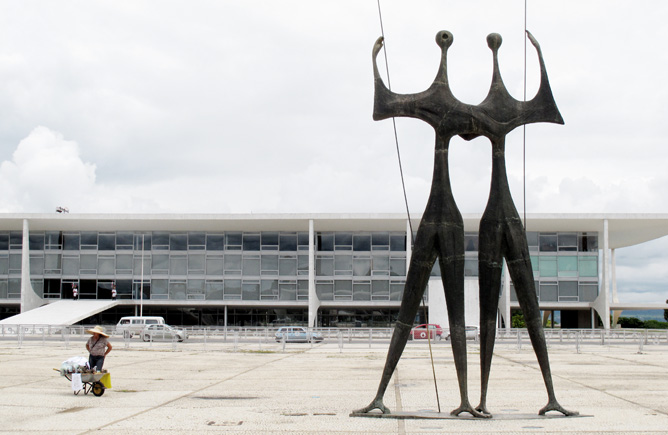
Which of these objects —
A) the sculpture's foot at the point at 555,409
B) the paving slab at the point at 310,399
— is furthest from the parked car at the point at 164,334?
the sculpture's foot at the point at 555,409

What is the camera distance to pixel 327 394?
39.7 ft

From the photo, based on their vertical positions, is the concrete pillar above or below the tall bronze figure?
below

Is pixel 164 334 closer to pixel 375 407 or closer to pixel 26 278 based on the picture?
pixel 26 278

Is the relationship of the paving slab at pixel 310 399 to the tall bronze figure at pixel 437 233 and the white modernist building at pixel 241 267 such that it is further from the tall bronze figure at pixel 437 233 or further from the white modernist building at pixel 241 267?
the white modernist building at pixel 241 267

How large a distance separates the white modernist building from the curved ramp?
0.16 meters

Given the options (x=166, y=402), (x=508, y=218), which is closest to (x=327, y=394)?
(x=166, y=402)

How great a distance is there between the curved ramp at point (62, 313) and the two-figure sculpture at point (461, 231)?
4345cm

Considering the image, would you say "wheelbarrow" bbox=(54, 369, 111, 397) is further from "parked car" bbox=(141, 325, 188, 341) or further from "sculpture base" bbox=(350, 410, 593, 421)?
"parked car" bbox=(141, 325, 188, 341)

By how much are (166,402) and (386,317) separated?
44.8 meters

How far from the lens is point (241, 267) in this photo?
5459 cm

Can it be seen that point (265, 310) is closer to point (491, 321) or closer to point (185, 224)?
point (185, 224)

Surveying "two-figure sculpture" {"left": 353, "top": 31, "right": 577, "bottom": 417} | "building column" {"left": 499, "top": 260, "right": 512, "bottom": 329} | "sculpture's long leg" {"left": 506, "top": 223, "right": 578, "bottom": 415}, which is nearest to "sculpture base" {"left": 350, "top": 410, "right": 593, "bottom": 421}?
"two-figure sculpture" {"left": 353, "top": 31, "right": 577, "bottom": 417}

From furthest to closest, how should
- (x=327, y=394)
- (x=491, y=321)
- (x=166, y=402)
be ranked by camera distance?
1. (x=327, y=394)
2. (x=166, y=402)
3. (x=491, y=321)

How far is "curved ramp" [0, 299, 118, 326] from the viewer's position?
4922cm
